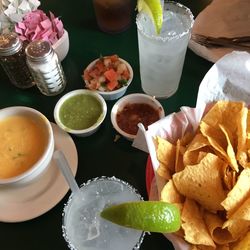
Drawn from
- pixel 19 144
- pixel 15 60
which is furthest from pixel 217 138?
pixel 15 60

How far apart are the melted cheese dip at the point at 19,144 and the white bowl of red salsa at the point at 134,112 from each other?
217 millimetres

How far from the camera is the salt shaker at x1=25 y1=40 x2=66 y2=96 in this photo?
1.03 metres

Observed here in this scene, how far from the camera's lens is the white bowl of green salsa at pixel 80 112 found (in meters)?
1.05

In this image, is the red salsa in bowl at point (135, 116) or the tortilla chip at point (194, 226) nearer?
the tortilla chip at point (194, 226)

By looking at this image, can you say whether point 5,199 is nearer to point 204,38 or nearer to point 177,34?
point 177,34

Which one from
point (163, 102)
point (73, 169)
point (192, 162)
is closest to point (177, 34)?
point (163, 102)

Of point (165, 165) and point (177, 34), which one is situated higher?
point (177, 34)

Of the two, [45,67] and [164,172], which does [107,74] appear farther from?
[164,172]

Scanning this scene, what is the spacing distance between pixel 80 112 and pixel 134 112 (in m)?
0.16

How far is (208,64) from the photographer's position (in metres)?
1.19

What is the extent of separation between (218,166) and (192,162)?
6 cm

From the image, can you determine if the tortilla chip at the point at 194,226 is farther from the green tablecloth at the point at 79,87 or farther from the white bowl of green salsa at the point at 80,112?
the white bowl of green salsa at the point at 80,112

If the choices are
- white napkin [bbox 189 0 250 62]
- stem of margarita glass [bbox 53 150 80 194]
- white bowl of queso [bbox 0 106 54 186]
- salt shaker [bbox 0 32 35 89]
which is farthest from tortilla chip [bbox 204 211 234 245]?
salt shaker [bbox 0 32 35 89]

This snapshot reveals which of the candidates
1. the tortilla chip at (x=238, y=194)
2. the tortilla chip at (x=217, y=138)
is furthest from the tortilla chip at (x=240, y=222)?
the tortilla chip at (x=217, y=138)
